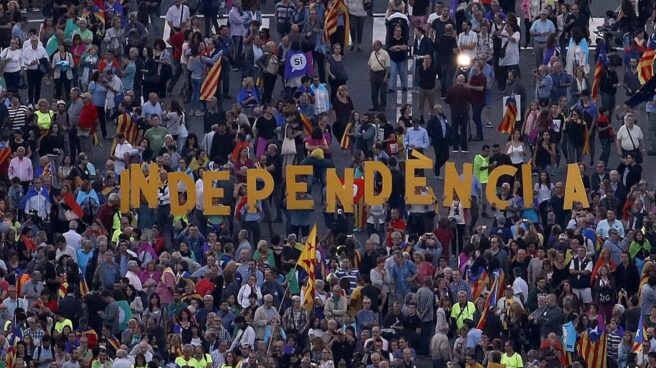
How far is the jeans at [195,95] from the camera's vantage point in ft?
177

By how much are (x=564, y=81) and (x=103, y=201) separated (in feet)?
30.4

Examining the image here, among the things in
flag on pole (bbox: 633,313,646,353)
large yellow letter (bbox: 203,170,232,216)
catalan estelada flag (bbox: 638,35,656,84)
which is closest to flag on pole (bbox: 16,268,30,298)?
large yellow letter (bbox: 203,170,232,216)

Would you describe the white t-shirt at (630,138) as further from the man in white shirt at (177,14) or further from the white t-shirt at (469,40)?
the man in white shirt at (177,14)

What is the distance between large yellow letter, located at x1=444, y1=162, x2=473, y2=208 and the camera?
160ft

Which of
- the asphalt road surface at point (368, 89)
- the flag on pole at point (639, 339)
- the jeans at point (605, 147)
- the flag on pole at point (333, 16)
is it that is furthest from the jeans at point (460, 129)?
the flag on pole at point (639, 339)

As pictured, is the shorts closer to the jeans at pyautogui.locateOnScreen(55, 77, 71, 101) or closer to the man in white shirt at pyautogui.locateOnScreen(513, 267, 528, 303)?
the man in white shirt at pyautogui.locateOnScreen(513, 267, 528, 303)

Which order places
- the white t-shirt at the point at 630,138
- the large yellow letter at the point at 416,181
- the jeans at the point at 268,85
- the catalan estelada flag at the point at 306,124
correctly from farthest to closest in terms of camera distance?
1. the jeans at the point at 268,85
2. the catalan estelada flag at the point at 306,124
3. the white t-shirt at the point at 630,138
4. the large yellow letter at the point at 416,181

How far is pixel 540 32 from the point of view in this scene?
2168 inches

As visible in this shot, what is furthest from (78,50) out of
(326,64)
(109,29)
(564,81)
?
(564,81)

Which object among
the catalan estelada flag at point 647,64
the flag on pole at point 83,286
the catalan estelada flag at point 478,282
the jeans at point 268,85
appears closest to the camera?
the catalan estelada flag at point 478,282

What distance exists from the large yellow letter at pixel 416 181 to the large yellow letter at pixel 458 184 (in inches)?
11.0

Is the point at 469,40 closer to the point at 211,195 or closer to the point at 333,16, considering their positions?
the point at 333,16

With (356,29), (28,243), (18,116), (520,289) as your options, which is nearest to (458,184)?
(520,289)

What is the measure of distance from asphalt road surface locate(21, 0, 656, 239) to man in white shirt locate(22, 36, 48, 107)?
3.20 feet
